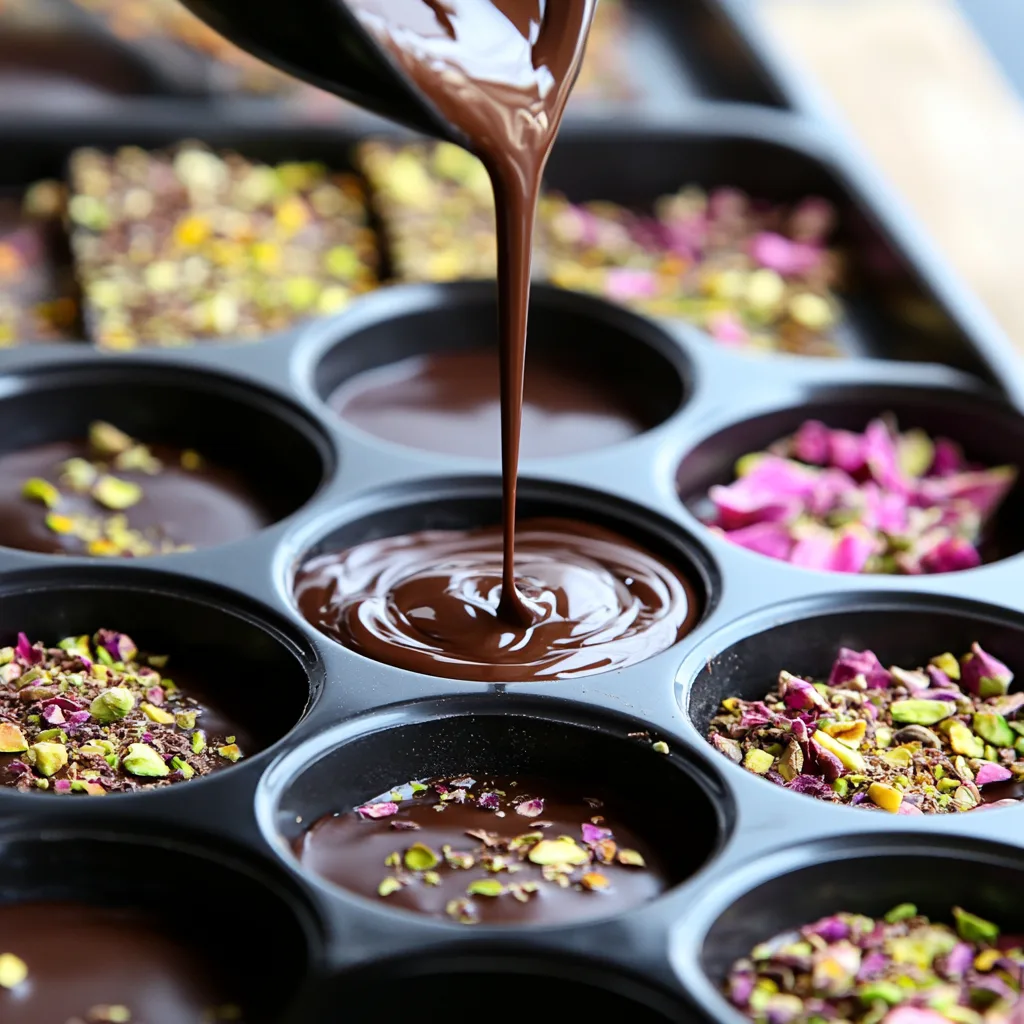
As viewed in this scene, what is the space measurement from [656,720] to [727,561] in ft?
1.06

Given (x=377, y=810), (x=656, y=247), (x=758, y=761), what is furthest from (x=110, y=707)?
A: (x=656, y=247)

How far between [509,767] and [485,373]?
90 cm

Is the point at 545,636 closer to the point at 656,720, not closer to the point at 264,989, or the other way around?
the point at 656,720

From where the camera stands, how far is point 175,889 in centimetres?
140

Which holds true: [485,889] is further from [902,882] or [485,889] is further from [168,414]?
[168,414]

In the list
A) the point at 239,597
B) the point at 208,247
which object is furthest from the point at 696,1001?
the point at 208,247

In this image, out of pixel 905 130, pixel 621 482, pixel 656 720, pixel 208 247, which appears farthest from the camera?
pixel 905 130

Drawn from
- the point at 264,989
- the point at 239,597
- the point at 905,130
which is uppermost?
the point at 905,130

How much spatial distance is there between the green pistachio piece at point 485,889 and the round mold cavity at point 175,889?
158 millimetres

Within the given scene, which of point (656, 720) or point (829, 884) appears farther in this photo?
point (656, 720)

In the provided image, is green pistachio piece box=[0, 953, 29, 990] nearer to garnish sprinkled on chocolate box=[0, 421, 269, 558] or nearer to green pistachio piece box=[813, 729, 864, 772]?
garnish sprinkled on chocolate box=[0, 421, 269, 558]

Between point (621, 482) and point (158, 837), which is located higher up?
point (621, 482)

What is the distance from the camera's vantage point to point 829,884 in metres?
1.39

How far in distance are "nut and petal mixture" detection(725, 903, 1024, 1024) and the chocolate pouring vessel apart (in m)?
0.03
